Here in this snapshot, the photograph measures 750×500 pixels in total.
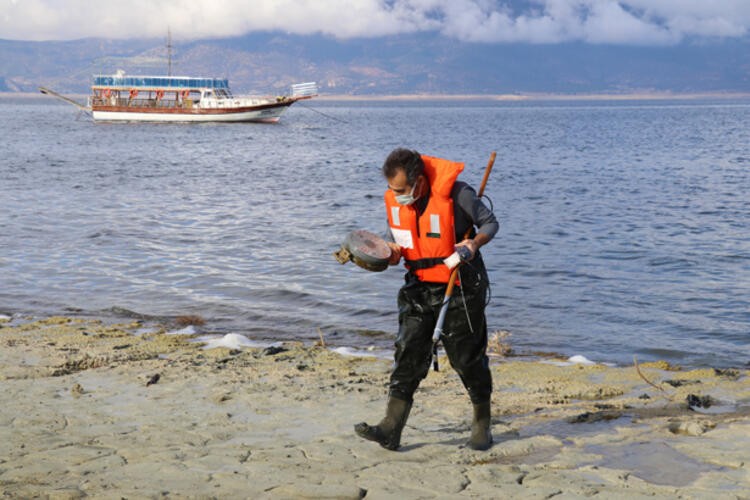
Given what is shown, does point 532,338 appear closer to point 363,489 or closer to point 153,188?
point 363,489

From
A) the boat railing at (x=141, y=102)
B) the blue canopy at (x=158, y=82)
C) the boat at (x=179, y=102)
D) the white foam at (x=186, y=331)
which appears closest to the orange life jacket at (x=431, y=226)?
the white foam at (x=186, y=331)

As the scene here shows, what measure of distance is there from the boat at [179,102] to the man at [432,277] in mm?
79957

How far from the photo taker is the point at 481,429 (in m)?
6.02

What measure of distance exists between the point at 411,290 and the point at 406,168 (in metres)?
0.87

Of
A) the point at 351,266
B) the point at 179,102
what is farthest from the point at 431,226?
the point at 179,102

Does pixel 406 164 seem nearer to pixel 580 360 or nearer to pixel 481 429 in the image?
pixel 481 429

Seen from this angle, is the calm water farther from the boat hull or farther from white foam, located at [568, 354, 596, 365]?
the boat hull

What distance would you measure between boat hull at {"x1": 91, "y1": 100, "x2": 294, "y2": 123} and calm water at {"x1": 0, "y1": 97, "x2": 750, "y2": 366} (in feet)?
148

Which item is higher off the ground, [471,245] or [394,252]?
[471,245]

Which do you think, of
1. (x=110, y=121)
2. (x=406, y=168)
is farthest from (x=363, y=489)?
(x=110, y=121)

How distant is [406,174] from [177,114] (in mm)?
84235

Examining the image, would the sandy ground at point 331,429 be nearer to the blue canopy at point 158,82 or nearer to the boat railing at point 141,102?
the blue canopy at point 158,82

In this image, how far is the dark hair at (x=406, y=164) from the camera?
5.61 metres

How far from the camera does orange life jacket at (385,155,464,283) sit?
5699mm
